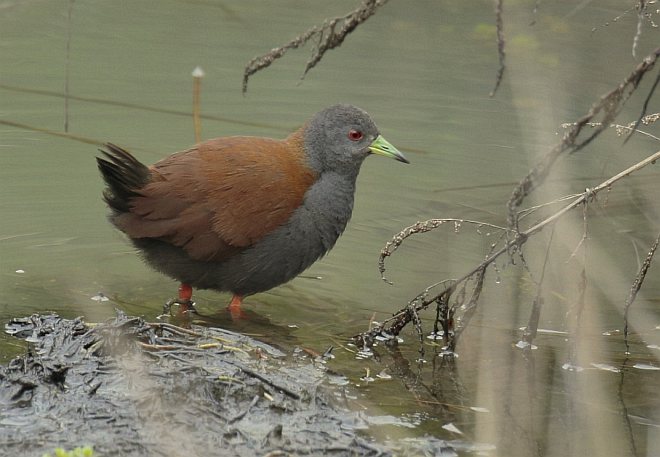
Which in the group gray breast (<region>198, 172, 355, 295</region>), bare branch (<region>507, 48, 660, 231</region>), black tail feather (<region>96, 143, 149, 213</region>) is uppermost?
bare branch (<region>507, 48, 660, 231</region>)

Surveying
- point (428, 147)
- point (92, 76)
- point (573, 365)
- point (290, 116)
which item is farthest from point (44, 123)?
point (573, 365)

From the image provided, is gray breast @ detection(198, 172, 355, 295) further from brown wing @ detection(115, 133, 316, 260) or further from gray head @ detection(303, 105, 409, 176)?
gray head @ detection(303, 105, 409, 176)

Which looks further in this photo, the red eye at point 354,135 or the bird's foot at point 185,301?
the red eye at point 354,135

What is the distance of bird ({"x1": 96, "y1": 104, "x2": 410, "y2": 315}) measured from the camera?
5.68 meters

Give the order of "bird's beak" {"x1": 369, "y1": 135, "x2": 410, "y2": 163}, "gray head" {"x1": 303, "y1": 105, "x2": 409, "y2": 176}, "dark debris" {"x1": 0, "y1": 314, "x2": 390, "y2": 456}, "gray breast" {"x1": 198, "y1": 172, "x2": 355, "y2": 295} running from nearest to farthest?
"dark debris" {"x1": 0, "y1": 314, "x2": 390, "y2": 456}
"gray breast" {"x1": 198, "y1": 172, "x2": 355, "y2": 295}
"gray head" {"x1": 303, "y1": 105, "x2": 409, "y2": 176}
"bird's beak" {"x1": 369, "y1": 135, "x2": 410, "y2": 163}

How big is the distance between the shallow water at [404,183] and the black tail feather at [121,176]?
0.50 m

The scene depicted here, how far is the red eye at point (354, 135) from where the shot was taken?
20.5 ft

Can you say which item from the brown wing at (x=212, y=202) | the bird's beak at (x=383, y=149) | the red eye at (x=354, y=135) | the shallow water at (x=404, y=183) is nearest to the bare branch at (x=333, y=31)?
the brown wing at (x=212, y=202)

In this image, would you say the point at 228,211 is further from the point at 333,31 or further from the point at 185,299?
the point at 333,31

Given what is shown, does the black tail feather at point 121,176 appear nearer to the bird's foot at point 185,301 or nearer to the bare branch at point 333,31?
the bird's foot at point 185,301

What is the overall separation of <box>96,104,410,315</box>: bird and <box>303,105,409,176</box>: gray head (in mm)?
67

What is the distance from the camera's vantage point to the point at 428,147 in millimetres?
8398

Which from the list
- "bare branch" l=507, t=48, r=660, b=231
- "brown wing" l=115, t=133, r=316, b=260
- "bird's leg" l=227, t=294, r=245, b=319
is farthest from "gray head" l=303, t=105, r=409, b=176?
"bare branch" l=507, t=48, r=660, b=231

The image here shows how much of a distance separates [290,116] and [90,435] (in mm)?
4978
